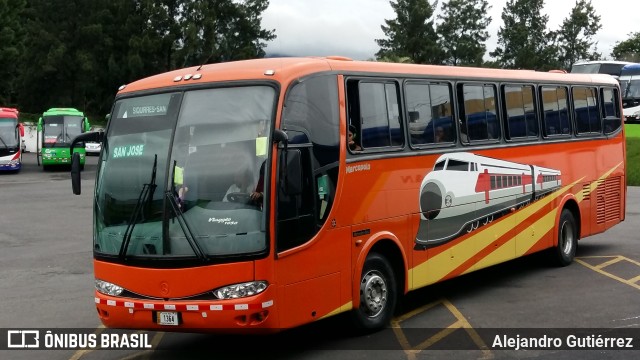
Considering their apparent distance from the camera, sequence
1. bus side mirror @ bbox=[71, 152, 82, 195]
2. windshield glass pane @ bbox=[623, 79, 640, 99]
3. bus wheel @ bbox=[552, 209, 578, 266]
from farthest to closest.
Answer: windshield glass pane @ bbox=[623, 79, 640, 99], bus wheel @ bbox=[552, 209, 578, 266], bus side mirror @ bbox=[71, 152, 82, 195]

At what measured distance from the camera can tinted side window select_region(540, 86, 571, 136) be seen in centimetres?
1348

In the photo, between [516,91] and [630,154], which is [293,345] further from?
[630,154]

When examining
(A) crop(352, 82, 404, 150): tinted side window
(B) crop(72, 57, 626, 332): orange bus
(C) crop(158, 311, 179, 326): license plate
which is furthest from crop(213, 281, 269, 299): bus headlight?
(A) crop(352, 82, 404, 150): tinted side window

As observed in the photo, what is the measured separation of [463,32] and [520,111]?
70963 millimetres

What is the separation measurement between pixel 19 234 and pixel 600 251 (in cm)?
1238

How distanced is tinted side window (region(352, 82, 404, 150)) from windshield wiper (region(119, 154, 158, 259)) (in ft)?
7.83

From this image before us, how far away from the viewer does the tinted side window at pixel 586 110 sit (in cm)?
1450

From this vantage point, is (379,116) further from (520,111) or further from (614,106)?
(614,106)

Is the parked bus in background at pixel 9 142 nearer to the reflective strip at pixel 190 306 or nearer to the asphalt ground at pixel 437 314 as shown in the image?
the asphalt ground at pixel 437 314

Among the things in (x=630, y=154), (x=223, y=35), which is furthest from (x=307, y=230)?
(x=223, y=35)

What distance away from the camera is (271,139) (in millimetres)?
7855

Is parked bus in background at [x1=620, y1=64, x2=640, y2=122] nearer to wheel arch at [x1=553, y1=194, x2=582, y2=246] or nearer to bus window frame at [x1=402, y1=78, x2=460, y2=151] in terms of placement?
wheel arch at [x1=553, y1=194, x2=582, y2=246]

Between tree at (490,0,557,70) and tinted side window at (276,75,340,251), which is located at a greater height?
tree at (490,0,557,70)

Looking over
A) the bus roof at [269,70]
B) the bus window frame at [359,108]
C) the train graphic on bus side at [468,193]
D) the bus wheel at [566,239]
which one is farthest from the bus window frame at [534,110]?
the bus window frame at [359,108]
